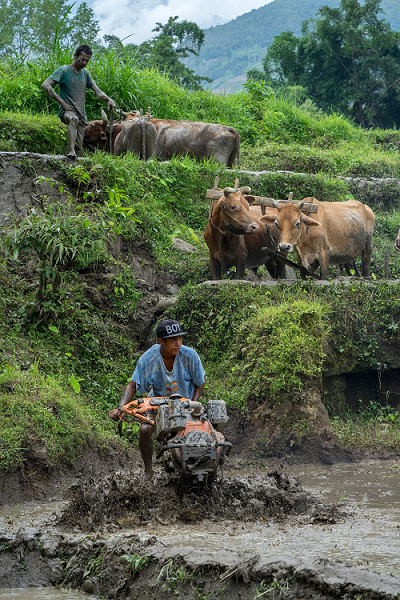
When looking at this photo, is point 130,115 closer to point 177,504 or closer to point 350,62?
point 177,504

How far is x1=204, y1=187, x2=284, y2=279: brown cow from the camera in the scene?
38.5 feet

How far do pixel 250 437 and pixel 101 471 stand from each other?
2.09m

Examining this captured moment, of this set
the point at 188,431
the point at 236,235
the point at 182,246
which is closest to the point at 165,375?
the point at 188,431

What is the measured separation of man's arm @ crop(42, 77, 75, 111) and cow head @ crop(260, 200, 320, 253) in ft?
13.7

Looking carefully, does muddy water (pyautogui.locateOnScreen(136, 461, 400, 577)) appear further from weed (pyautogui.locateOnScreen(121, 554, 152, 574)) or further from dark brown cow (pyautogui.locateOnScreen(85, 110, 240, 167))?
dark brown cow (pyautogui.locateOnScreen(85, 110, 240, 167))

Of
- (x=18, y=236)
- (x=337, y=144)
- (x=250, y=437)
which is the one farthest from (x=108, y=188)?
(x=337, y=144)

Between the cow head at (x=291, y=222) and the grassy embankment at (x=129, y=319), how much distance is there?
0.84m

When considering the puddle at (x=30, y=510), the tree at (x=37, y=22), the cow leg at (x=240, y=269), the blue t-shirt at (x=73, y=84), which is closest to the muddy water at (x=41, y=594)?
the puddle at (x=30, y=510)

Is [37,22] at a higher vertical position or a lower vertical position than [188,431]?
higher

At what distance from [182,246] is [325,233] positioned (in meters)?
2.37

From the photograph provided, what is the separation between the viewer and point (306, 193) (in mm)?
16109

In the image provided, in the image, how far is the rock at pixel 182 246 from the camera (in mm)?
13500

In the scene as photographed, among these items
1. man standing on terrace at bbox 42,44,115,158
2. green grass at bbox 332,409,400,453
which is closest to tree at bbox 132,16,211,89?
man standing on terrace at bbox 42,44,115,158

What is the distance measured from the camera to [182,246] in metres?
13.6
